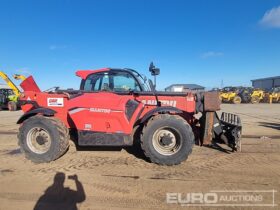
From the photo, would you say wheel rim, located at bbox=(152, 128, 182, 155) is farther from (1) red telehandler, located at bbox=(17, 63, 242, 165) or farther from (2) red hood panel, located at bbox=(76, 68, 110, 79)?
(2) red hood panel, located at bbox=(76, 68, 110, 79)

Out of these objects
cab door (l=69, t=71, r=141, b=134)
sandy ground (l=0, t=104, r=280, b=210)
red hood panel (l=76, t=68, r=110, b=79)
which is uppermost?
red hood panel (l=76, t=68, r=110, b=79)

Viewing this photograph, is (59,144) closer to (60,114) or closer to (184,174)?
(60,114)

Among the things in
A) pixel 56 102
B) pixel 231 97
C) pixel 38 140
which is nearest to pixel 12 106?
pixel 56 102

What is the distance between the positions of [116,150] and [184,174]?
2.41 meters

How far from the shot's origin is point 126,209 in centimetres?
389

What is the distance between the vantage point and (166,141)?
5902mm

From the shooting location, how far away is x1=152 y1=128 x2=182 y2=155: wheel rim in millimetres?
5910

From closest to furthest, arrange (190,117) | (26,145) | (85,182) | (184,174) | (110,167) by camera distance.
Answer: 1. (85,182)
2. (184,174)
3. (110,167)
4. (26,145)
5. (190,117)

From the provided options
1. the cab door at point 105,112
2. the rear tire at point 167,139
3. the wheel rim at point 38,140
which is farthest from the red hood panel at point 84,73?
the rear tire at point 167,139

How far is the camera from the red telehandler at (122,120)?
5883mm

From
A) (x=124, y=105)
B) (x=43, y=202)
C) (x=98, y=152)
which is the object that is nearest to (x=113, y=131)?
(x=124, y=105)

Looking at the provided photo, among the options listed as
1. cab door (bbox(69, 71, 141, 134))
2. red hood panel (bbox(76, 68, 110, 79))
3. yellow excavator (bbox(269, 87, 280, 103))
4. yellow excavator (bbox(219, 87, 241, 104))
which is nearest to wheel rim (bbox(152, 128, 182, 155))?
cab door (bbox(69, 71, 141, 134))

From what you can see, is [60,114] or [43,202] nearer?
[43,202]

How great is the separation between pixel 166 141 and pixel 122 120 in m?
1.07
